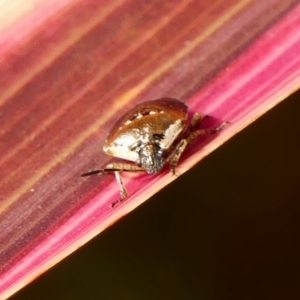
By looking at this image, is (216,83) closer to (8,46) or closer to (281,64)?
(281,64)

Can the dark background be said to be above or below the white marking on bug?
below

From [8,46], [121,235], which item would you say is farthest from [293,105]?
Answer: [8,46]

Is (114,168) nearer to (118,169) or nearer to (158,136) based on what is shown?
(118,169)

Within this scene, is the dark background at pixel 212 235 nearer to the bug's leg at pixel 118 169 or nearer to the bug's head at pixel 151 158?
the bug's leg at pixel 118 169

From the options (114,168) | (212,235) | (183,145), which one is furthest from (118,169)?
(212,235)

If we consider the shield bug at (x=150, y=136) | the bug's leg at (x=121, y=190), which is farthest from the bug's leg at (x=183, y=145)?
the bug's leg at (x=121, y=190)

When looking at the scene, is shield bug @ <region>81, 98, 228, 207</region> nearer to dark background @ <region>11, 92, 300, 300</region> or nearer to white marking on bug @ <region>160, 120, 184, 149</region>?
white marking on bug @ <region>160, 120, 184, 149</region>

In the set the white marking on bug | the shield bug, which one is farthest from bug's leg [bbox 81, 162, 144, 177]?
the white marking on bug
